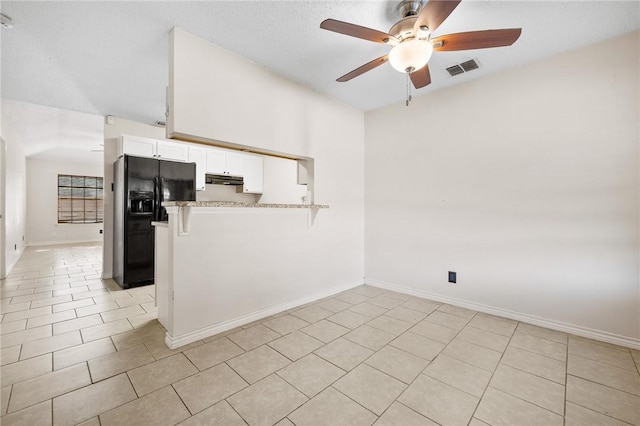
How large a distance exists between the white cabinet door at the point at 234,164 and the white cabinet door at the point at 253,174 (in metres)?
0.05

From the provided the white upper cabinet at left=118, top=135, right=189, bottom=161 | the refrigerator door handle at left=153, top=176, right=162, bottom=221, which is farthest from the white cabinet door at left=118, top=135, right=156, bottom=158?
the refrigerator door handle at left=153, top=176, right=162, bottom=221

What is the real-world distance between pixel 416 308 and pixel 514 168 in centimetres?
176

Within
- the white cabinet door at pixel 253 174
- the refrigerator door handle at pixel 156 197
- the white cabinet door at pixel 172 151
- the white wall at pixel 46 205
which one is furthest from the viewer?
the white wall at pixel 46 205

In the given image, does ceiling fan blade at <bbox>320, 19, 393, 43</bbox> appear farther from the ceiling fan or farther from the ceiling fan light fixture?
the ceiling fan light fixture

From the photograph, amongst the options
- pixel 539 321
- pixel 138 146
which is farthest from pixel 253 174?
pixel 539 321

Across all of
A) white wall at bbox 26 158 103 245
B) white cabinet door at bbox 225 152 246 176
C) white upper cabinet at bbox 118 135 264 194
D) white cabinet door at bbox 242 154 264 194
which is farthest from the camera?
white wall at bbox 26 158 103 245

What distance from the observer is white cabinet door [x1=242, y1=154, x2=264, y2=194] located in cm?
507

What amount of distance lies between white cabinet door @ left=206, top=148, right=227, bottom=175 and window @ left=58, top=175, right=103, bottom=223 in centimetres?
678

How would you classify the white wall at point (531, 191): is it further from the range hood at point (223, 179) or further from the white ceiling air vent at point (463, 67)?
the range hood at point (223, 179)

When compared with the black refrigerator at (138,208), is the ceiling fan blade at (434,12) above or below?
above

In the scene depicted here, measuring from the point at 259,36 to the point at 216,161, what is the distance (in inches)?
115

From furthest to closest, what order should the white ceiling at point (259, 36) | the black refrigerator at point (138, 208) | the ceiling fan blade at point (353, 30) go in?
1. the black refrigerator at point (138, 208)
2. the white ceiling at point (259, 36)
3. the ceiling fan blade at point (353, 30)

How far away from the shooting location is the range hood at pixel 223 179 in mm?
4773

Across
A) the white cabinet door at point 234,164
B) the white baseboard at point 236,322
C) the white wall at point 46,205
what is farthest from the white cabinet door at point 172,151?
the white wall at point 46,205
